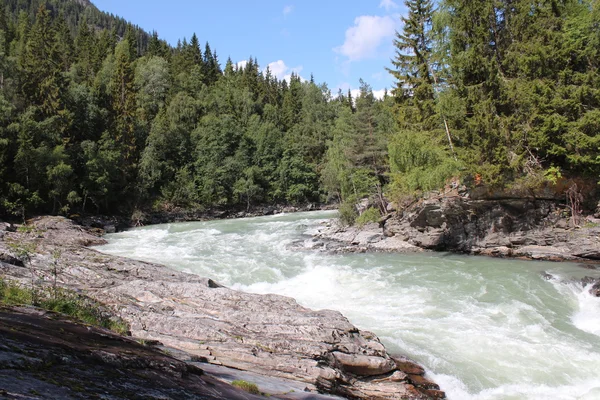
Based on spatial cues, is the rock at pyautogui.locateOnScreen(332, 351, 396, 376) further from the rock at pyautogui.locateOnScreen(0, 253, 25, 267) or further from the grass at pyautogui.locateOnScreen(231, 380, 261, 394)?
the rock at pyautogui.locateOnScreen(0, 253, 25, 267)

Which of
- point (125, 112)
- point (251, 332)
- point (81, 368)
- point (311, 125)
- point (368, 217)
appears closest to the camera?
point (81, 368)

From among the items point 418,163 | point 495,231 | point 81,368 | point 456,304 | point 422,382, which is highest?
point 418,163

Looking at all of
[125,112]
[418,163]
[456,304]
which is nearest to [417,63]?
[418,163]

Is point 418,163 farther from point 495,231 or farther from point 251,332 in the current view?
point 251,332

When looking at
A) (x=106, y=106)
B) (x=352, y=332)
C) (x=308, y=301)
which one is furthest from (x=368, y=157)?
(x=106, y=106)

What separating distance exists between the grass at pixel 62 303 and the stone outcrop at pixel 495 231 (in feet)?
54.5

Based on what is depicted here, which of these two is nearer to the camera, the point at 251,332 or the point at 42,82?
the point at 251,332

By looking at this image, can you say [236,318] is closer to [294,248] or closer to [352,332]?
[352,332]

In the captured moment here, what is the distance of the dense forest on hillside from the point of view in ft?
65.7

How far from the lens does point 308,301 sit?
527 inches

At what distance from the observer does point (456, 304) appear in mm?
12562

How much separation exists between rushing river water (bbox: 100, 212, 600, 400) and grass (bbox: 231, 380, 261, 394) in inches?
184

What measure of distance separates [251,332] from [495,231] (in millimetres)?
17526

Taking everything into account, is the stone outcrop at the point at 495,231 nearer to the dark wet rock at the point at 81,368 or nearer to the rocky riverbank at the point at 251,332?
the rocky riverbank at the point at 251,332
